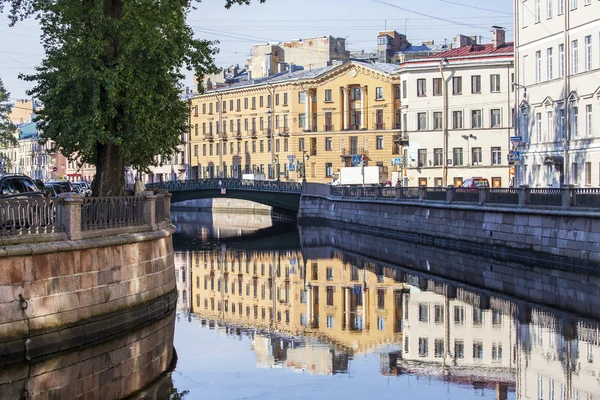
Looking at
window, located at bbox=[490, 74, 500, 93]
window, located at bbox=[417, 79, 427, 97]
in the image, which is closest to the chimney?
window, located at bbox=[490, 74, 500, 93]

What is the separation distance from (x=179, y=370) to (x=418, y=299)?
1345cm

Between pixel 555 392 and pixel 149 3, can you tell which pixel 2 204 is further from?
pixel 555 392

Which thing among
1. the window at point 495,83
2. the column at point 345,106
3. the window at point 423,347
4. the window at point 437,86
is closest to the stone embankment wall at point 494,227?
the window at point 423,347

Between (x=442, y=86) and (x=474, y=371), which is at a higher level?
(x=442, y=86)

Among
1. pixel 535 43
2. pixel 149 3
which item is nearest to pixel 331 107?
pixel 535 43

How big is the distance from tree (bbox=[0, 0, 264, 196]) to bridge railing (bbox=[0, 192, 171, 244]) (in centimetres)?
260

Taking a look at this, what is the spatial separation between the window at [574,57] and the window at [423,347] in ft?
101

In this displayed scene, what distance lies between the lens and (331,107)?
10944 centimetres

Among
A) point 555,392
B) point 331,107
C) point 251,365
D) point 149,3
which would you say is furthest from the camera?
point 331,107

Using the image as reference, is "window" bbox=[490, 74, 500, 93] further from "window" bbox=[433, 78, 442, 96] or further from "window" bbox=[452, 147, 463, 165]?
"window" bbox=[452, 147, 463, 165]

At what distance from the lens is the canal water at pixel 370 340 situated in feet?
69.2

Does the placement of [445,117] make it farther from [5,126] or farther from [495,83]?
[5,126]

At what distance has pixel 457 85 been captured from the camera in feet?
280

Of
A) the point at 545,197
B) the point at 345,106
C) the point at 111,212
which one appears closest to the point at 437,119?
the point at 345,106
